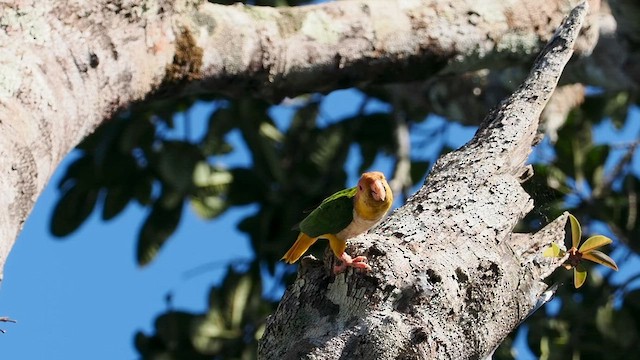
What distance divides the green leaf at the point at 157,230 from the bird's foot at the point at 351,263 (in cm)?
276

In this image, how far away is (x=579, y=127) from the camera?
16.8ft

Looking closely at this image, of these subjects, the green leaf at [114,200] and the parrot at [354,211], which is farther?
the green leaf at [114,200]

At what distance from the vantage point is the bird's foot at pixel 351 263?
187 centimetres

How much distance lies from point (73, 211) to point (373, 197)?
268cm

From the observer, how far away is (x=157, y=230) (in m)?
4.62

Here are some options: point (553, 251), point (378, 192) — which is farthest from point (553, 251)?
point (378, 192)

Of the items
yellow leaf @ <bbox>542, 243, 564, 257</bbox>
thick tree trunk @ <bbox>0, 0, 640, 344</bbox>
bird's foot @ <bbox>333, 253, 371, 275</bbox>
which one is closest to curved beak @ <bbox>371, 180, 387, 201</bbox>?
bird's foot @ <bbox>333, 253, 371, 275</bbox>

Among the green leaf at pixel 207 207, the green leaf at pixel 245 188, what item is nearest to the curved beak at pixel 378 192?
the green leaf at pixel 245 188

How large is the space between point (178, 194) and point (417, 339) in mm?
2789

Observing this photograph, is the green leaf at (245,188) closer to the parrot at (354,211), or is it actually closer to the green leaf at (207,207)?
the green leaf at (207,207)

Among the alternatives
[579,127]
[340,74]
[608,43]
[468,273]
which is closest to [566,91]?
[579,127]

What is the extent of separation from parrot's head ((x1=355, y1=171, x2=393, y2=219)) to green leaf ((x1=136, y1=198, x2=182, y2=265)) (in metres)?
2.54

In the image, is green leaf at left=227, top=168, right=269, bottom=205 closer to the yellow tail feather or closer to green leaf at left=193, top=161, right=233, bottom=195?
green leaf at left=193, top=161, right=233, bottom=195

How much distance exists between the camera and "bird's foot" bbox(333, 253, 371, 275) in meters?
1.87
